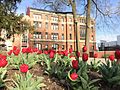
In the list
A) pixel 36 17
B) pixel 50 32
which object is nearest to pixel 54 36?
pixel 50 32

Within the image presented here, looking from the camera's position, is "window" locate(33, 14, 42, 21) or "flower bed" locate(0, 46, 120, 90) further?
"window" locate(33, 14, 42, 21)

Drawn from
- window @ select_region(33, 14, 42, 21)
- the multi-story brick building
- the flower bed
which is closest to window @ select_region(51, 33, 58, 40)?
the multi-story brick building

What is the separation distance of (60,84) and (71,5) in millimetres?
14984

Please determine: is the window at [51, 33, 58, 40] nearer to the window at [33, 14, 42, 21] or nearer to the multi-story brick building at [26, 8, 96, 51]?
the multi-story brick building at [26, 8, 96, 51]

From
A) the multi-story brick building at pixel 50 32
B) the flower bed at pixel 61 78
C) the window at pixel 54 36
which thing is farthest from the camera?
the window at pixel 54 36

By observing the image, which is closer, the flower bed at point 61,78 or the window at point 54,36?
the flower bed at point 61,78

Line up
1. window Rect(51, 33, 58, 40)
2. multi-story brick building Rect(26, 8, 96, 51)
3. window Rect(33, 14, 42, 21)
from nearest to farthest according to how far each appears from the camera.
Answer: multi-story brick building Rect(26, 8, 96, 51) < window Rect(33, 14, 42, 21) < window Rect(51, 33, 58, 40)

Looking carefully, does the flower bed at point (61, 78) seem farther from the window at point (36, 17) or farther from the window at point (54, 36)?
the window at point (54, 36)

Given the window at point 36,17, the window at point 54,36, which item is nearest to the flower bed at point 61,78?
the window at point 36,17

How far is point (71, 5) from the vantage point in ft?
64.5

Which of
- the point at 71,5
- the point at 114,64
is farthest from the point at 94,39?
the point at 114,64

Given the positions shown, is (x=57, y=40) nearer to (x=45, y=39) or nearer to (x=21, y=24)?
(x=45, y=39)

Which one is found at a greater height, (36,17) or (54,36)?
(36,17)

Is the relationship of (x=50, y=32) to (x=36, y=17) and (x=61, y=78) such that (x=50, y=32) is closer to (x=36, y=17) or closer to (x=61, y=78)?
(x=36, y=17)
